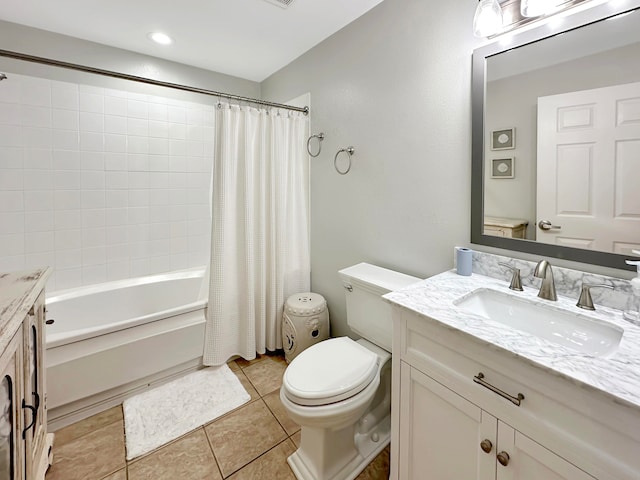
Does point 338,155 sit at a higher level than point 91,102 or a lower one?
lower

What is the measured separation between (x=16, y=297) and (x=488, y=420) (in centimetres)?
152

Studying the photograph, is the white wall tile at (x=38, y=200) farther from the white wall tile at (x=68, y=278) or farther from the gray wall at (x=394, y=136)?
the gray wall at (x=394, y=136)

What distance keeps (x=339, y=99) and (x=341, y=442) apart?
6.64ft

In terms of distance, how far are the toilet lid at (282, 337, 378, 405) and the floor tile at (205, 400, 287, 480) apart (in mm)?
472

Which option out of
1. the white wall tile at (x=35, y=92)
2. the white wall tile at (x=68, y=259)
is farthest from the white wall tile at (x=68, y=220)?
the white wall tile at (x=35, y=92)

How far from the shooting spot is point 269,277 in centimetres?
225

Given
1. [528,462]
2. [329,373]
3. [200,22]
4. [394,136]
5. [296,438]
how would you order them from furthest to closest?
→ [200,22]
[394,136]
[296,438]
[329,373]
[528,462]

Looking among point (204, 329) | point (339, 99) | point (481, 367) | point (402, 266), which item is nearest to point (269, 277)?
point (204, 329)

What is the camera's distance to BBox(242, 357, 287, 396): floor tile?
1.93 m

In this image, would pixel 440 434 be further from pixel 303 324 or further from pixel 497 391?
pixel 303 324

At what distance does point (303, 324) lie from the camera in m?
2.05

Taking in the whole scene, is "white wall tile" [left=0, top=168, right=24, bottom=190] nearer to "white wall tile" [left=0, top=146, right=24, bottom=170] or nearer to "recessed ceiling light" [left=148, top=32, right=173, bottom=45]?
"white wall tile" [left=0, top=146, right=24, bottom=170]

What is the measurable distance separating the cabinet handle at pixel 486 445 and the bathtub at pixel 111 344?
5.74ft

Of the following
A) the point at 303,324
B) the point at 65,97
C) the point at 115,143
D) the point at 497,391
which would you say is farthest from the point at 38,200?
the point at 497,391
